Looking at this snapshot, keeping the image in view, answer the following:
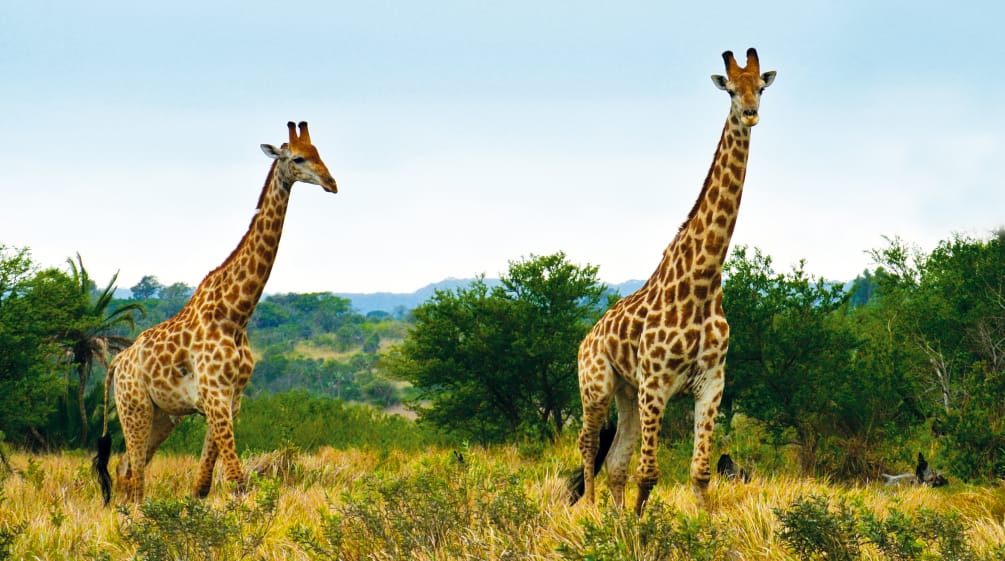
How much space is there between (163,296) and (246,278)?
124 metres

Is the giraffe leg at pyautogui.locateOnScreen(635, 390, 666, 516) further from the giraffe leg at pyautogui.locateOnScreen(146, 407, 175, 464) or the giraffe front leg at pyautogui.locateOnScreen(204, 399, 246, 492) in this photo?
the giraffe leg at pyautogui.locateOnScreen(146, 407, 175, 464)

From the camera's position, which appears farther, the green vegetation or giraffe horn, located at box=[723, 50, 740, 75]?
the green vegetation

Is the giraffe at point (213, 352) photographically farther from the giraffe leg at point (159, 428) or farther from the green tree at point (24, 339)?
the green tree at point (24, 339)

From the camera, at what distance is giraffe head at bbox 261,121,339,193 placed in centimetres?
896

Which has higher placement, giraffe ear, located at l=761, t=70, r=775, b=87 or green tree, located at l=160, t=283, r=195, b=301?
green tree, located at l=160, t=283, r=195, b=301

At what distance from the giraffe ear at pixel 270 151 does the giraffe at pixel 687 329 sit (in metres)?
3.61

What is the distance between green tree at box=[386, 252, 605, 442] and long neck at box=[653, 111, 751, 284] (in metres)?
9.84

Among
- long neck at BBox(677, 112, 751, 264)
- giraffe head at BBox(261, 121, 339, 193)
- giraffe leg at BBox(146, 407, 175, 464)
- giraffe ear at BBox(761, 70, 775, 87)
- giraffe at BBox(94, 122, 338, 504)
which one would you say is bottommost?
giraffe leg at BBox(146, 407, 175, 464)

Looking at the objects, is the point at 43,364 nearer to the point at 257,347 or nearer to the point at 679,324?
the point at 679,324

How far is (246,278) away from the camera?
919 centimetres

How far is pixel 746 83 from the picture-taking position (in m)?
7.31

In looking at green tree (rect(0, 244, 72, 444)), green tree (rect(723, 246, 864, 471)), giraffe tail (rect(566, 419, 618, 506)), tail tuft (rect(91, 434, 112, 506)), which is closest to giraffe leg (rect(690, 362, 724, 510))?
giraffe tail (rect(566, 419, 618, 506))

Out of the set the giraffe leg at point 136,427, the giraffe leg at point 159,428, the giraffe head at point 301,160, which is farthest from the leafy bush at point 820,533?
the giraffe leg at point 159,428

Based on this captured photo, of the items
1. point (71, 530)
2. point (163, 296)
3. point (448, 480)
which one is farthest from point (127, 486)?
point (163, 296)
